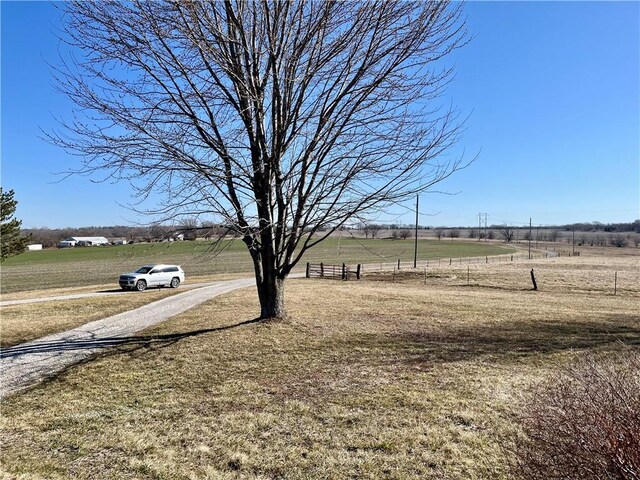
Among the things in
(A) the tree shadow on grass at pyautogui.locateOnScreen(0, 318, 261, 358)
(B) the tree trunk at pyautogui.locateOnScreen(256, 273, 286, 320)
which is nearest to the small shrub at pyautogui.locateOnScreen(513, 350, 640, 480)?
(B) the tree trunk at pyautogui.locateOnScreen(256, 273, 286, 320)

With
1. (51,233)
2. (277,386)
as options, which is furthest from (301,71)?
(51,233)

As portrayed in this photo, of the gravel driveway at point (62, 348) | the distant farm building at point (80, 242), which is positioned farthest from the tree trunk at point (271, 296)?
the distant farm building at point (80, 242)

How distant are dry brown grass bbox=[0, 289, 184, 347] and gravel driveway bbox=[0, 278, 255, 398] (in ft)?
1.64

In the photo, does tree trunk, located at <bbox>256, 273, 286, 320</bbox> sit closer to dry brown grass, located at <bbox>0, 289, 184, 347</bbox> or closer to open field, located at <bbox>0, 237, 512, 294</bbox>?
open field, located at <bbox>0, 237, 512, 294</bbox>

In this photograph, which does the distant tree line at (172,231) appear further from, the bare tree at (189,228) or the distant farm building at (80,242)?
the distant farm building at (80,242)

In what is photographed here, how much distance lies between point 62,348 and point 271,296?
4329 mm

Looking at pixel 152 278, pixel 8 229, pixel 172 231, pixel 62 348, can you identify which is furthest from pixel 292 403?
pixel 8 229

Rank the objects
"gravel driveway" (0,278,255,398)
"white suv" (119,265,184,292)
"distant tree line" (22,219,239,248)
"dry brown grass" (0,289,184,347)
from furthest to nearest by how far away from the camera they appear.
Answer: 1. "white suv" (119,265,184,292)
2. "dry brown grass" (0,289,184,347)
3. "distant tree line" (22,219,239,248)
4. "gravel driveway" (0,278,255,398)

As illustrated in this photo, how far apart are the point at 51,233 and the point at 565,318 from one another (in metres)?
140

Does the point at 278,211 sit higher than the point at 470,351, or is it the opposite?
the point at 278,211

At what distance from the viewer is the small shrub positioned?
2.05 meters

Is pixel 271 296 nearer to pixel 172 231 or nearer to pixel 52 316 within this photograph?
pixel 172 231

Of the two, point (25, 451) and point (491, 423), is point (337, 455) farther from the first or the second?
point (25, 451)

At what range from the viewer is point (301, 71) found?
8102 mm
